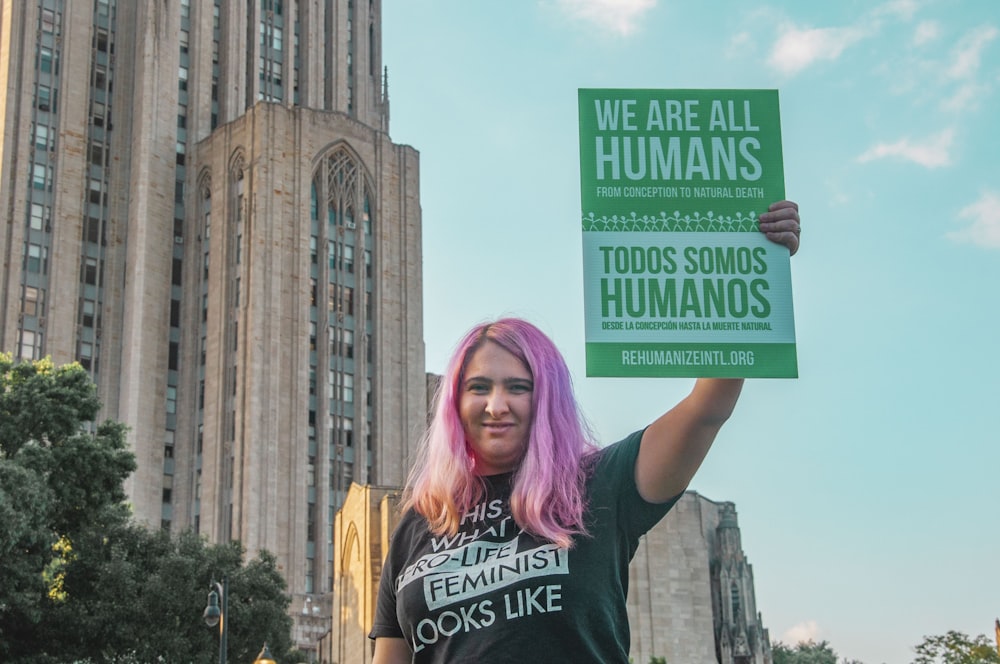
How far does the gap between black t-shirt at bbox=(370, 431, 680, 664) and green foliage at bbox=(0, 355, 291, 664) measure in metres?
29.5

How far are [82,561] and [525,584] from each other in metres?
36.1

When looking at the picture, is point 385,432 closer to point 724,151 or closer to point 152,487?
point 152,487

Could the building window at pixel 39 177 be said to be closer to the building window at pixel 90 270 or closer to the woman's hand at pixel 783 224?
the building window at pixel 90 270

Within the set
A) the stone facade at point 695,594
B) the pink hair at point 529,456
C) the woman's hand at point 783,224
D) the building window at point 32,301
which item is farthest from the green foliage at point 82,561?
the building window at point 32,301

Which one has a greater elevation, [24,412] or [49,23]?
[49,23]

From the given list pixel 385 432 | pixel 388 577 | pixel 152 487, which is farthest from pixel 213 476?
pixel 388 577

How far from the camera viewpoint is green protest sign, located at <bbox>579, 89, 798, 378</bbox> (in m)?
4.54

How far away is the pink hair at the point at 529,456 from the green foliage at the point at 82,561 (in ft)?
96.1

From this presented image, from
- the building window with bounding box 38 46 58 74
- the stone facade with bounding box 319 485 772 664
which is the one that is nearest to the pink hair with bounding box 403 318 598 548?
the stone facade with bounding box 319 485 772 664

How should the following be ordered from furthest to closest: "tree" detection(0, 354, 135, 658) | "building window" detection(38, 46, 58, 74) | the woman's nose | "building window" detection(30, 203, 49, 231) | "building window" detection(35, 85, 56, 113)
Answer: "building window" detection(38, 46, 58, 74)
"building window" detection(35, 85, 56, 113)
"building window" detection(30, 203, 49, 231)
"tree" detection(0, 354, 135, 658)
the woman's nose

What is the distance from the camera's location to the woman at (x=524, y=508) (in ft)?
13.5

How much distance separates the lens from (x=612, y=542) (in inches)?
168

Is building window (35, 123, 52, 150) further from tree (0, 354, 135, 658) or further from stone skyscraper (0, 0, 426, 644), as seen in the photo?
tree (0, 354, 135, 658)

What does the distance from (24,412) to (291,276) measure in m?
44.4
